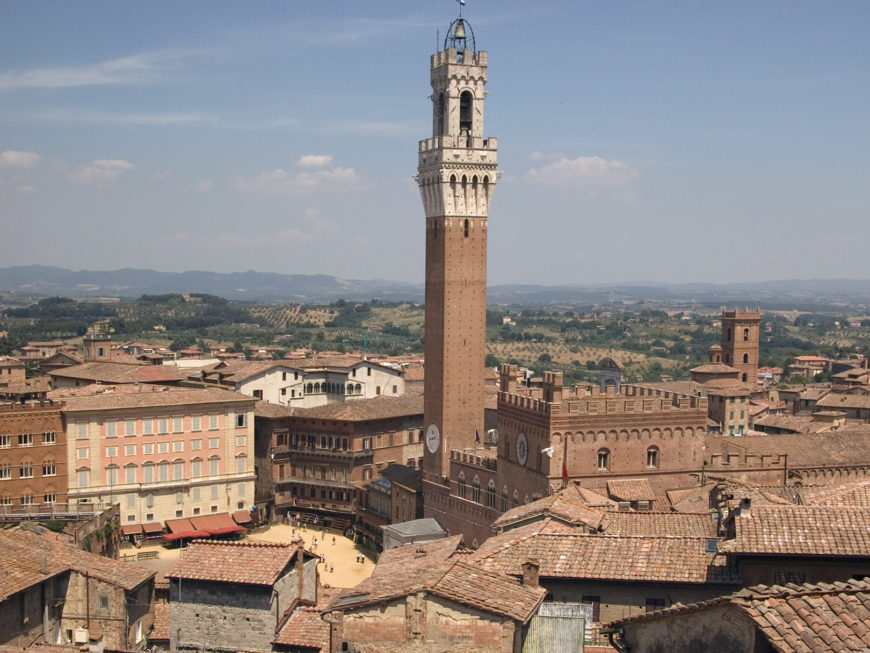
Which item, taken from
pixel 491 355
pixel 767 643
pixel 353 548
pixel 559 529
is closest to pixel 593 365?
pixel 491 355

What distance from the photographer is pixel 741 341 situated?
103 m

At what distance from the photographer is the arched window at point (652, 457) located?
4894 cm

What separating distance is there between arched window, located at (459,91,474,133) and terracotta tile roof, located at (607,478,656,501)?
23.6m

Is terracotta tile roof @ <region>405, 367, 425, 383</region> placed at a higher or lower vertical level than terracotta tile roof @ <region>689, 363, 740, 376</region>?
lower

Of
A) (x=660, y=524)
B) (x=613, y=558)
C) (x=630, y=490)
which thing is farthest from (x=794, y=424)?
(x=613, y=558)

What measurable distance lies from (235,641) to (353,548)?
3252 centimetres

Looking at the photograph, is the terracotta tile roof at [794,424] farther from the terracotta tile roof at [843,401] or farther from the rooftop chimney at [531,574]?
the rooftop chimney at [531,574]

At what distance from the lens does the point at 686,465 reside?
49344mm

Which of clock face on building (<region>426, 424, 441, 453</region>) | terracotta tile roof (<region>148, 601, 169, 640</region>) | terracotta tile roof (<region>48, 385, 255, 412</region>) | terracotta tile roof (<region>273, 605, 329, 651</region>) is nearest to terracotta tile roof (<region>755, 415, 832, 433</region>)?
clock face on building (<region>426, 424, 441, 453</region>)

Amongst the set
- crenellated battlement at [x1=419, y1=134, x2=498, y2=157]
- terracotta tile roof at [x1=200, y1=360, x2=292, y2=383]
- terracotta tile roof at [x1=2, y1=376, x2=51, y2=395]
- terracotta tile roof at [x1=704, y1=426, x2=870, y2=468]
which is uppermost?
crenellated battlement at [x1=419, y1=134, x2=498, y2=157]

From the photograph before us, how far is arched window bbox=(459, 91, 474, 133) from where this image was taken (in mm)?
61903

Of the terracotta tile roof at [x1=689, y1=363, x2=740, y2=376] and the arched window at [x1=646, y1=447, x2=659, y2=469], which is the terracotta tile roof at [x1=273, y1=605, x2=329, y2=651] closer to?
the arched window at [x1=646, y1=447, x2=659, y2=469]

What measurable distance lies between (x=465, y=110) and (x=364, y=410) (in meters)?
20.1

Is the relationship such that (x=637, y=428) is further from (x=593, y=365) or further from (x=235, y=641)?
(x=593, y=365)
